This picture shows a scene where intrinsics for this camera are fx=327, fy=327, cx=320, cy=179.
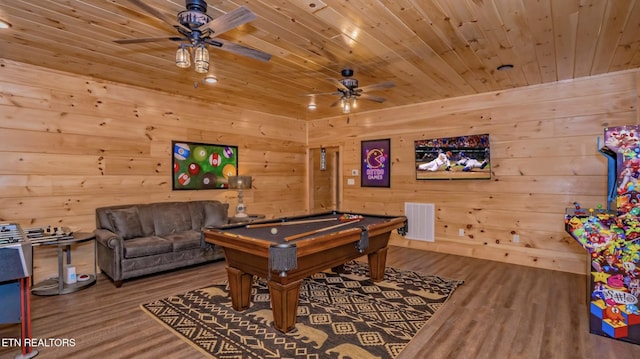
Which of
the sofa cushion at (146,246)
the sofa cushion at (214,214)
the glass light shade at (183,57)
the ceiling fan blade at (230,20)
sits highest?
the ceiling fan blade at (230,20)

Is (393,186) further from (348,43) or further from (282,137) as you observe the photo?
(348,43)

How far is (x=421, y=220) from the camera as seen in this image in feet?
19.0

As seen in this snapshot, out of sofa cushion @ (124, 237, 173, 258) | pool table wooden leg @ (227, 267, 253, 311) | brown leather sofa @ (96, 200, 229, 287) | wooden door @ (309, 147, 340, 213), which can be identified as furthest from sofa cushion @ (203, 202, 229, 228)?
wooden door @ (309, 147, 340, 213)

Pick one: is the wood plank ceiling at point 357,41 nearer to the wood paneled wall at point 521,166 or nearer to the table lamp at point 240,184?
the wood paneled wall at point 521,166

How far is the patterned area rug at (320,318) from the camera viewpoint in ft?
8.25

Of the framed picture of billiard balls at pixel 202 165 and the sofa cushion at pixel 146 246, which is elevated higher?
A: the framed picture of billiard balls at pixel 202 165

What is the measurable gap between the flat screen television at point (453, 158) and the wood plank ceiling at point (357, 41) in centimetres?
88

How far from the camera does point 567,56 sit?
3555 mm

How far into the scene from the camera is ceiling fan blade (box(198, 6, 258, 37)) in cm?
199

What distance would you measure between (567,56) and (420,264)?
10.3 feet

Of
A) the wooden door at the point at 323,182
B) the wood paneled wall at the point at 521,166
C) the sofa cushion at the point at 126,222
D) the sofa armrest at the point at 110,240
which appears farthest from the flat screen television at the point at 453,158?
the sofa armrest at the point at 110,240

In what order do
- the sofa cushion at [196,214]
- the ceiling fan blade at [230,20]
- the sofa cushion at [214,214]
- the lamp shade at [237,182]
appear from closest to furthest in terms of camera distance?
the ceiling fan blade at [230,20] < the sofa cushion at [196,214] < the sofa cushion at [214,214] < the lamp shade at [237,182]

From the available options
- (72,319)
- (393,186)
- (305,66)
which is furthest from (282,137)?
(72,319)

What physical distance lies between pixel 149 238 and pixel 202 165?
159 centimetres
